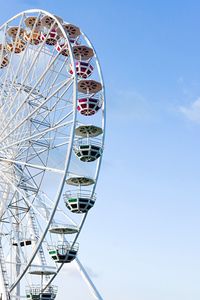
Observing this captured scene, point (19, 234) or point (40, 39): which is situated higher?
point (40, 39)

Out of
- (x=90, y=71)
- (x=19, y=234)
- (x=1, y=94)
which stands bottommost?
(x=19, y=234)

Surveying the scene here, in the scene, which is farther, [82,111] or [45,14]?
[82,111]

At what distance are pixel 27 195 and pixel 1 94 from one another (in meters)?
6.42

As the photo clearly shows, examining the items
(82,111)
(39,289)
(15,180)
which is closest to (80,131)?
(82,111)

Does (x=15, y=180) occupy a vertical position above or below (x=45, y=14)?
below

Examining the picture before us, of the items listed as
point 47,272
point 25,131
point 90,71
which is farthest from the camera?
point 90,71

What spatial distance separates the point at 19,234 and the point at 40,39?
39.3 ft

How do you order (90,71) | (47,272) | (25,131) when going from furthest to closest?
(90,71) < (25,131) < (47,272)

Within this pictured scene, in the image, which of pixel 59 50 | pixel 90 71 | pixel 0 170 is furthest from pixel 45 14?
pixel 0 170

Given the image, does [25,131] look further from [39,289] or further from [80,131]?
[39,289]

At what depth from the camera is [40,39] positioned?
34.5m

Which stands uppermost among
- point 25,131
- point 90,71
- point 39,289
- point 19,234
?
point 90,71

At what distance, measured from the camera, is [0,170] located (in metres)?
33.0

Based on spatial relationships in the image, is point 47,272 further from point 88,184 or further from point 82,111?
point 82,111
